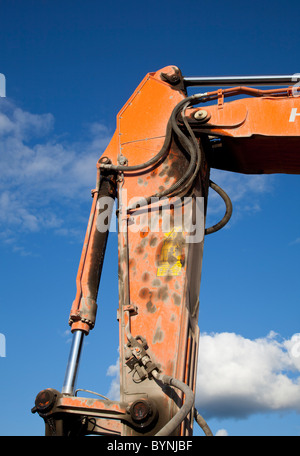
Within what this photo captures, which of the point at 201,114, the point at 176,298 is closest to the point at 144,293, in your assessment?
the point at 176,298

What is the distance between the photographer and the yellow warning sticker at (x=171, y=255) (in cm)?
409

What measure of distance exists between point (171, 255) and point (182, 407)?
48.6 inches

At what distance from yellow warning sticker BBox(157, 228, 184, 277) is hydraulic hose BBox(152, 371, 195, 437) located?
0.82m

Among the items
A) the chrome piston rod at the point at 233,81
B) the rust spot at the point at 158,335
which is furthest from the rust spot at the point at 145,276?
the chrome piston rod at the point at 233,81

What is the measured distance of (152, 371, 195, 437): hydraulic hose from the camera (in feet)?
10.4

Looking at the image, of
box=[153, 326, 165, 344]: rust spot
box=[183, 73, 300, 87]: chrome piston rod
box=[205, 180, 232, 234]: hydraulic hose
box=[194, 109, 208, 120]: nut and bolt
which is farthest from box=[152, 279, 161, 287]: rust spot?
box=[183, 73, 300, 87]: chrome piston rod

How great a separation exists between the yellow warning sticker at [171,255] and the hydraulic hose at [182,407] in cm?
82

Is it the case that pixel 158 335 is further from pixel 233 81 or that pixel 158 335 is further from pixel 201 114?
pixel 233 81

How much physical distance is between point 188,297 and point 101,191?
1233 mm

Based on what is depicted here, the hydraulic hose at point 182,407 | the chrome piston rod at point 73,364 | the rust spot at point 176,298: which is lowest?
the hydraulic hose at point 182,407

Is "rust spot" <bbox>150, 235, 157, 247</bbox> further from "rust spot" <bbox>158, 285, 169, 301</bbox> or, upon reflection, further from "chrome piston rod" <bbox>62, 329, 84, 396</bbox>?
"chrome piston rod" <bbox>62, 329, 84, 396</bbox>

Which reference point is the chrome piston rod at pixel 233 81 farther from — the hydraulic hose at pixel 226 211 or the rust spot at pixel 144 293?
the rust spot at pixel 144 293

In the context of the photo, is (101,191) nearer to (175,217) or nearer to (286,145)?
(175,217)

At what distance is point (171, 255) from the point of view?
13.6 feet
